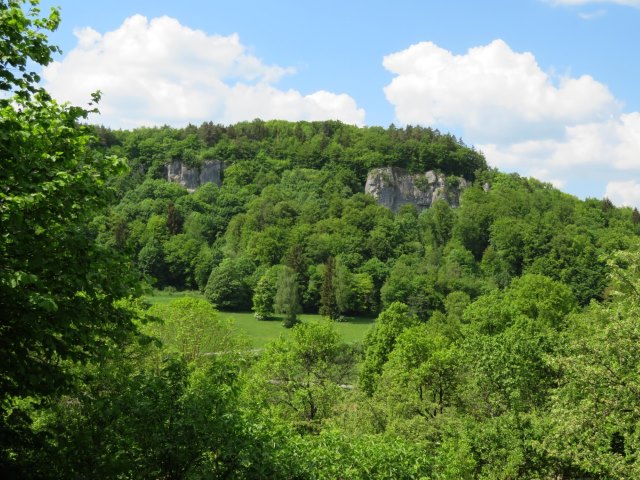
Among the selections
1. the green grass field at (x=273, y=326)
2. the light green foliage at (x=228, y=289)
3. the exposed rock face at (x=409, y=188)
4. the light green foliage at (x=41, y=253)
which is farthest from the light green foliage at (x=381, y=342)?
the exposed rock face at (x=409, y=188)

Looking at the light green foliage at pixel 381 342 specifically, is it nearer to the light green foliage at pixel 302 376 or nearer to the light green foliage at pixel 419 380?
the light green foliage at pixel 302 376

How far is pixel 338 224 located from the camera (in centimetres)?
12888

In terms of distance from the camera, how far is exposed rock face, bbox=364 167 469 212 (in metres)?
168

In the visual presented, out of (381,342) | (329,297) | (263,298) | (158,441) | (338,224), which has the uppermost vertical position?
(338,224)

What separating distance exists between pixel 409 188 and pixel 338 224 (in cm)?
4963

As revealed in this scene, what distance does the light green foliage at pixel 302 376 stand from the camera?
30.9m

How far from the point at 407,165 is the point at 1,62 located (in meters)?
168

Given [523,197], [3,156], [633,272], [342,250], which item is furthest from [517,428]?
[523,197]

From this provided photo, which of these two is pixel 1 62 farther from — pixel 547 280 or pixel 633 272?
pixel 547 280

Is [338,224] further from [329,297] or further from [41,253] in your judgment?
[41,253]

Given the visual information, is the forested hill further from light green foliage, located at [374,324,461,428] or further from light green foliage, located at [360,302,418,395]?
light green foliage, located at [374,324,461,428]

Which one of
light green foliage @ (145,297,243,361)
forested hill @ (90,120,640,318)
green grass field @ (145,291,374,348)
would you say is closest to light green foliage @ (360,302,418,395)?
light green foliage @ (145,297,243,361)

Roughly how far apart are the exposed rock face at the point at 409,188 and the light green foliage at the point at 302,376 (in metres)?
130

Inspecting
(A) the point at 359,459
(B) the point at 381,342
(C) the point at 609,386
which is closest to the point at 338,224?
(B) the point at 381,342
